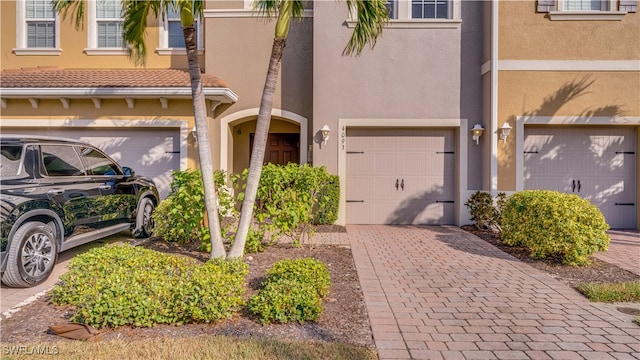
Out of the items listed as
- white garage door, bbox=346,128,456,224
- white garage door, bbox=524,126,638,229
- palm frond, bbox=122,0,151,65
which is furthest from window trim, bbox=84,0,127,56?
white garage door, bbox=524,126,638,229

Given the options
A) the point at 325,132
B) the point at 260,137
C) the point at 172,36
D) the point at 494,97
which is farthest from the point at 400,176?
the point at 172,36

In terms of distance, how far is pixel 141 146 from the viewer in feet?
33.0

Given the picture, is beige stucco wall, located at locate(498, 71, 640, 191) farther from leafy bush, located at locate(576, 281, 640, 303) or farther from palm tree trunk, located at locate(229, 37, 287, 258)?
palm tree trunk, located at locate(229, 37, 287, 258)

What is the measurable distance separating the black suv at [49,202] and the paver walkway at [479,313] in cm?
442

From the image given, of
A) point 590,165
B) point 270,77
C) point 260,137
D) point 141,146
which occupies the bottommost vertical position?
point 590,165

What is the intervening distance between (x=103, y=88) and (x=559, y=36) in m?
11.2

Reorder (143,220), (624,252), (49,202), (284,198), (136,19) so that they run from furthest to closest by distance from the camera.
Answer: (143,220)
(624,252)
(284,198)
(136,19)
(49,202)

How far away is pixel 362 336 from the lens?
145 inches

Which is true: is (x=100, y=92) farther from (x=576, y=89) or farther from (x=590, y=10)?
(x=590, y=10)

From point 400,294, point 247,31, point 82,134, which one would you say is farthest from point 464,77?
point 82,134

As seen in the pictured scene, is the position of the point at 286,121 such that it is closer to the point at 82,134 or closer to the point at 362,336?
the point at 82,134

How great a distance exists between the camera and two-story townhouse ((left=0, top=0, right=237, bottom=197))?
368 inches

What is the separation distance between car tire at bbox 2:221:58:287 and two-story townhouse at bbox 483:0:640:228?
889 cm

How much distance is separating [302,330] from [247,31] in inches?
353
